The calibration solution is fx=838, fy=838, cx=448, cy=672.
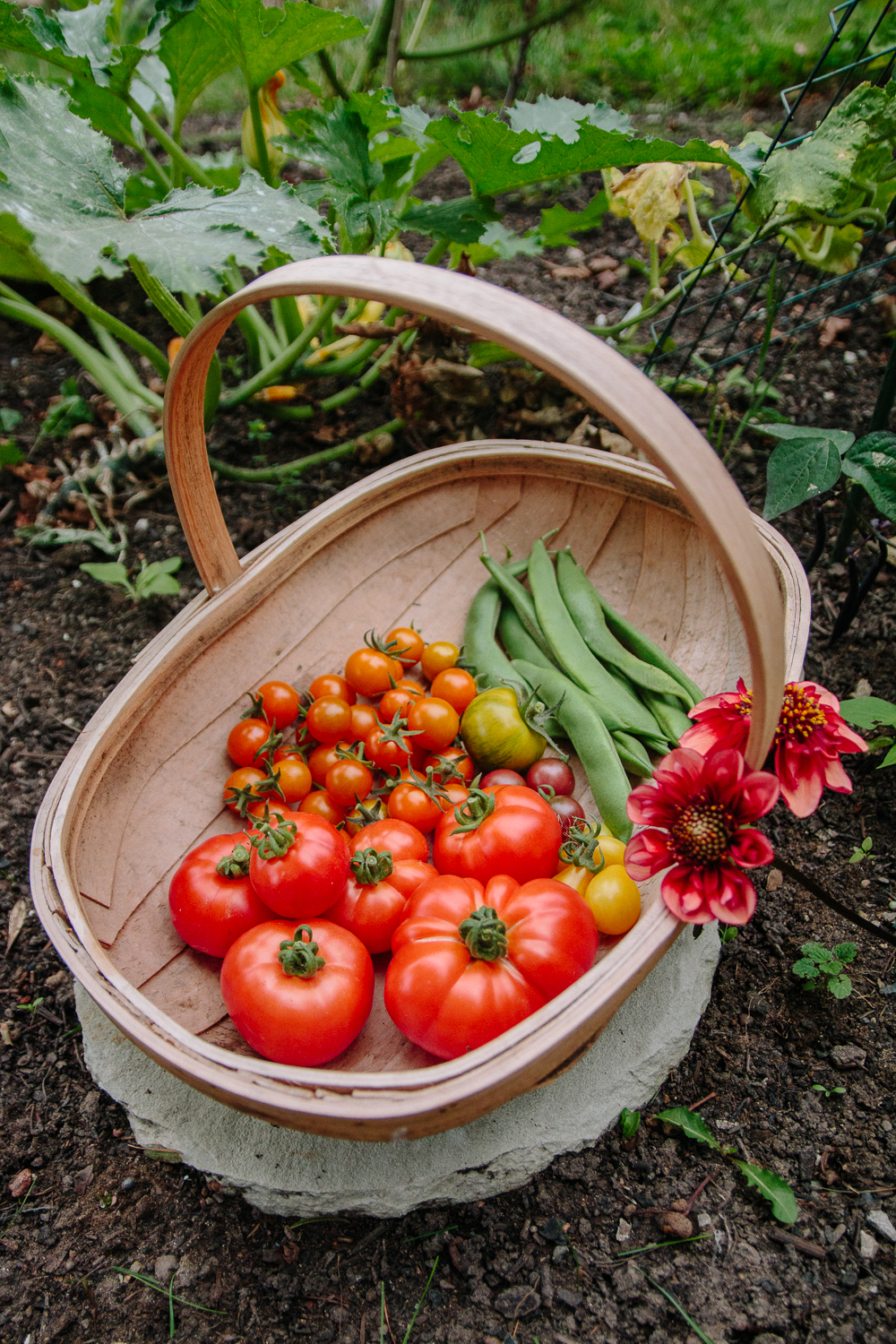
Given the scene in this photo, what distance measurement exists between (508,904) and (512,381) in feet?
6.16

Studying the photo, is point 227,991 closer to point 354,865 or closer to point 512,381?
point 354,865

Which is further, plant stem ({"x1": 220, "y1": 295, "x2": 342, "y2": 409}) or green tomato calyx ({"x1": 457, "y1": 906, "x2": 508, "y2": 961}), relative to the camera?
plant stem ({"x1": 220, "y1": 295, "x2": 342, "y2": 409})

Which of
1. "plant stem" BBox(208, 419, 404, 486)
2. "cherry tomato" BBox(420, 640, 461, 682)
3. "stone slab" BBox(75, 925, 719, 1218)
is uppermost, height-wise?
"plant stem" BBox(208, 419, 404, 486)

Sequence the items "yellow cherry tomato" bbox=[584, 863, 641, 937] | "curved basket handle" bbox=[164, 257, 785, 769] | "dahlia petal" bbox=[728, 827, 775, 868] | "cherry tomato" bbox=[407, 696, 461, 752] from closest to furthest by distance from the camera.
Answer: "curved basket handle" bbox=[164, 257, 785, 769]
"dahlia petal" bbox=[728, 827, 775, 868]
"yellow cherry tomato" bbox=[584, 863, 641, 937]
"cherry tomato" bbox=[407, 696, 461, 752]

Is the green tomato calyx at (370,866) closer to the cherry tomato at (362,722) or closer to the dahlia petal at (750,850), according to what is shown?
the cherry tomato at (362,722)

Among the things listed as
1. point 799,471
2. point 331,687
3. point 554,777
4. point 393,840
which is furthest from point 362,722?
point 799,471

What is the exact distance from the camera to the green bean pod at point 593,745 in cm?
188

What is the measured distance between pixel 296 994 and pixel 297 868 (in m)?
0.22

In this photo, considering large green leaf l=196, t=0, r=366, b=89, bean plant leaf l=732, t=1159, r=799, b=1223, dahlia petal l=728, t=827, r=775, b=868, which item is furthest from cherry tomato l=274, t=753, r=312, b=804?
large green leaf l=196, t=0, r=366, b=89

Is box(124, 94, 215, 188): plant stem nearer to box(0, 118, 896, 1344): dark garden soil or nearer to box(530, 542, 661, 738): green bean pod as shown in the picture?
box(530, 542, 661, 738): green bean pod

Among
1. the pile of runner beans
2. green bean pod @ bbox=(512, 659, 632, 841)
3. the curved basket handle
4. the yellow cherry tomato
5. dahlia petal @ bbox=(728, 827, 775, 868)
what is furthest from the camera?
green bean pod @ bbox=(512, 659, 632, 841)

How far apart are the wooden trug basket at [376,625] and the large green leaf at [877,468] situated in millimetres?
226

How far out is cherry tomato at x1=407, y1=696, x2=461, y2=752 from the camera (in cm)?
198

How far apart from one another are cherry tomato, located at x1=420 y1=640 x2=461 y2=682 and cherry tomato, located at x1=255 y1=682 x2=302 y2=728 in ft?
1.15
